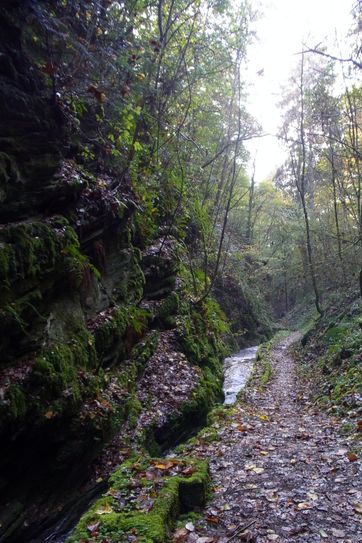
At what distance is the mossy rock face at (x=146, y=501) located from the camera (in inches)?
139

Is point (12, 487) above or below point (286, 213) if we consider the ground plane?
below

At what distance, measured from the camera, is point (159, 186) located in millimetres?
12594

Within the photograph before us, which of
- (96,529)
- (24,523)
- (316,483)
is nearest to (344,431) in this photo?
(316,483)

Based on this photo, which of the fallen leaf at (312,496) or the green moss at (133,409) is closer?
the fallen leaf at (312,496)

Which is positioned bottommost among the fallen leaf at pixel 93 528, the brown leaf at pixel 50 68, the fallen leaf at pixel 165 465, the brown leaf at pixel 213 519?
the brown leaf at pixel 213 519

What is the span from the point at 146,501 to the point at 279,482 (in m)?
1.77

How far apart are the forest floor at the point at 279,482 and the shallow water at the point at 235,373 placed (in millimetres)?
3478

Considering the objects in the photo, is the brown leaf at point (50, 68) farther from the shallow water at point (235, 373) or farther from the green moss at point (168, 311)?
the shallow water at point (235, 373)

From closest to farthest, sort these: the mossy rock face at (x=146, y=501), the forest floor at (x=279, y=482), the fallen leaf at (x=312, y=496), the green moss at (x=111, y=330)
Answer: the mossy rock face at (x=146, y=501)
the forest floor at (x=279, y=482)
the fallen leaf at (x=312, y=496)
the green moss at (x=111, y=330)

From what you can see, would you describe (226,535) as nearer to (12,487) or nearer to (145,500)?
(145,500)

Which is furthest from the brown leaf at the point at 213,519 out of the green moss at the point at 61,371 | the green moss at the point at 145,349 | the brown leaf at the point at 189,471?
the green moss at the point at 145,349

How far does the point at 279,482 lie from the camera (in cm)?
480

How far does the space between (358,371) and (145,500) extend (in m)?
6.61

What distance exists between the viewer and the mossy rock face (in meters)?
3.53
